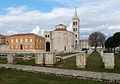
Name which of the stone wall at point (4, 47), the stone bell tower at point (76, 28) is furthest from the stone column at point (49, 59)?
the stone bell tower at point (76, 28)

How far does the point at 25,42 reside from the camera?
348 feet

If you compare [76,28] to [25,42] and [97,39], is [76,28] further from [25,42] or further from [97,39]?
[25,42]

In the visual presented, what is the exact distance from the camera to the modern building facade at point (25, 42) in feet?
344

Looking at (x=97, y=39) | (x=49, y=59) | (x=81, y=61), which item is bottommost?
(x=81, y=61)

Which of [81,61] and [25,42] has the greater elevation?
[25,42]

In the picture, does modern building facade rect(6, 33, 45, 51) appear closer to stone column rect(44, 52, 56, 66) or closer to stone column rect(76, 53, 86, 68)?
stone column rect(44, 52, 56, 66)

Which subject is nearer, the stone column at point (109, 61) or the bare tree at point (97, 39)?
the stone column at point (109, 61)

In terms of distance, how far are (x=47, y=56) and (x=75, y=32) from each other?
103m

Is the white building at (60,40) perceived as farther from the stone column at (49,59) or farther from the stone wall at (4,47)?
the stone column at (49,59)

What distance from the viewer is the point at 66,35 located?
112 meters

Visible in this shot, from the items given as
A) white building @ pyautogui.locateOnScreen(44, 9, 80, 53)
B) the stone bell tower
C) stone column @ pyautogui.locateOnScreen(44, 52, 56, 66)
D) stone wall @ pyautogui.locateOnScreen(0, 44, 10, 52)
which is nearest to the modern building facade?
stone wall @ pyautogui.locateOnScreen(0, 44, 10, 52)

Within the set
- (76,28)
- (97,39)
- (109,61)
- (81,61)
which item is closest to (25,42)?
(76,28)

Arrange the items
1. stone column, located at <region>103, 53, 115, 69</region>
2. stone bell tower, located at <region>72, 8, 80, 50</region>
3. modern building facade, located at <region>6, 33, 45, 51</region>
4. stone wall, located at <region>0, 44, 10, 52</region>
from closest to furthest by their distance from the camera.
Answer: stone column, located at <region>103, 53, 115, 69</region> → stone wall, located at <region>0, 44, 10, 52</region> → modern building facade, located at <region>6, 33, 45, 51</region> → stone bell tower, located at <region>72, 8, 80, 50</region>

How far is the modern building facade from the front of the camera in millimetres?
104750
